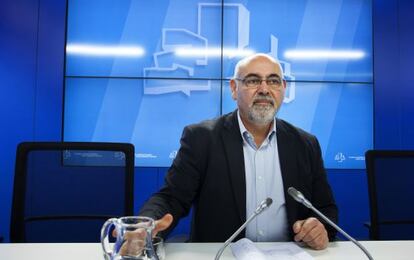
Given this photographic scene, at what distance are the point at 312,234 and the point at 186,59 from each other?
2.23m

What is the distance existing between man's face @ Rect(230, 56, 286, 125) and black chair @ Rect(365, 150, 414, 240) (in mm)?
516

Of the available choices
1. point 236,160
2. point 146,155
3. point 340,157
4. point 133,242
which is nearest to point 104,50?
point 146,155

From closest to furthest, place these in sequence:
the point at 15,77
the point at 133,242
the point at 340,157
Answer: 1. the point at 133,242
2. the point at 15,77
3. the point at 340,157

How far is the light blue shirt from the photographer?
1.66 meters

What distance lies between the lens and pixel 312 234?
1.25 metres

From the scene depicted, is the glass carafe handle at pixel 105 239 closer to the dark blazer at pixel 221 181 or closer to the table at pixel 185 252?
the table at pixel 185 252

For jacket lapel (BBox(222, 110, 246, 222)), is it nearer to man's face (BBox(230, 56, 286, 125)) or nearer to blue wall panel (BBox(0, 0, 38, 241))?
man's face (BBox(230, 56, 286, 125))

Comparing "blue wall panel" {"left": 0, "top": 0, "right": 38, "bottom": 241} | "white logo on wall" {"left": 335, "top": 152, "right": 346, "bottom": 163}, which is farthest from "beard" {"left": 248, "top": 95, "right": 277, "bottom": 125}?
"blue wall panel" {"left": 0, "top": 0, "right": 38, "bottom": 241}

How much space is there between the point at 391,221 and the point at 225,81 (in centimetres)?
183

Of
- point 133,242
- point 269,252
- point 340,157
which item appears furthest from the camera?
point 340,157

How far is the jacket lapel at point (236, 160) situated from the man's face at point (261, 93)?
11 centimetres

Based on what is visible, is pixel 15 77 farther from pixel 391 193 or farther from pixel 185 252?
pixel 391 193

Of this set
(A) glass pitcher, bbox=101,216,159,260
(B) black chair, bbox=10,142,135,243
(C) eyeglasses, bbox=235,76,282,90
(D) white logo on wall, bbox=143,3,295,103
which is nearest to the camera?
(A) glass pitcher, bbox=101,216,159,260

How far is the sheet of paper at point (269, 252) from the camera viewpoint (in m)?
1.12
